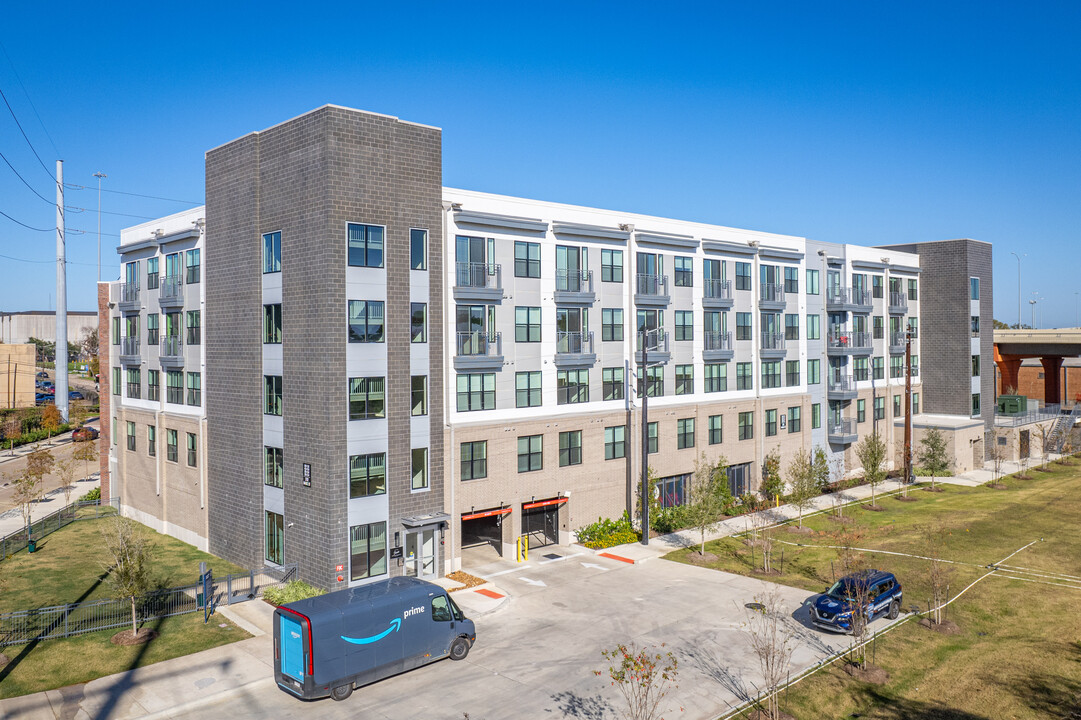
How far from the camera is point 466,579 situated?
3291 centimetres

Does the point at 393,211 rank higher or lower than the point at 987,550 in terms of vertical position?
higher

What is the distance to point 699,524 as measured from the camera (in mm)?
37188

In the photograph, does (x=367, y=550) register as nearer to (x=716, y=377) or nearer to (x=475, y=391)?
(x=475, y=391)

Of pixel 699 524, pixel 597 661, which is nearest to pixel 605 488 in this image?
pixel 699 524

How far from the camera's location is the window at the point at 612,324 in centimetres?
4119

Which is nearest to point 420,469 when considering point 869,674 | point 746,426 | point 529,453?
point 529,453

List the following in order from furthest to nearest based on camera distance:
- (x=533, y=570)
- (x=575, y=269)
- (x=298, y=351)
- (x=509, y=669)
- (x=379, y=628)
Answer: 1. (x=575, y=269)
2. (x=533, y=570)
3. (x=298, y=351)
4. (x=509, y=669)
5. (x=379, y=628)

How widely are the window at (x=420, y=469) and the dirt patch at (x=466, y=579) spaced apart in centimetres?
409

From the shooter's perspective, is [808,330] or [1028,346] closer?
[808,330]

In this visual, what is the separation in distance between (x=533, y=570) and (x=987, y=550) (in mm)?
21761

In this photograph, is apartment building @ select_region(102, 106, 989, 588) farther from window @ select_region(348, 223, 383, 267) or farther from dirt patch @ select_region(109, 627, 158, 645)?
dirt patch @ select_region(109, 627, 158, 645)

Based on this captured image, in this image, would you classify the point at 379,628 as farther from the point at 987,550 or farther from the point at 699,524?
the point at 987,550

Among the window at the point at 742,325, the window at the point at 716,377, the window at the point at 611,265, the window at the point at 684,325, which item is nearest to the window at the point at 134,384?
the window at the point at 611,265

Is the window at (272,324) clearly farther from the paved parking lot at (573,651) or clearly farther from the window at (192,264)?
the paved parking lot at (573,651)
